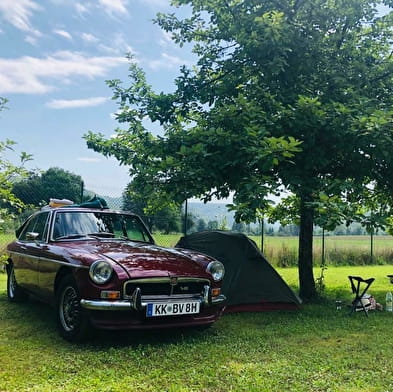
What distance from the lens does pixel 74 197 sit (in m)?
14.0

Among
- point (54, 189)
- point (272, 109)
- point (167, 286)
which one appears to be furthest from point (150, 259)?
point (54, 189)

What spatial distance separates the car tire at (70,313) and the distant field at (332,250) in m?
8.13

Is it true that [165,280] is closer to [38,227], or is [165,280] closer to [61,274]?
[61,274]

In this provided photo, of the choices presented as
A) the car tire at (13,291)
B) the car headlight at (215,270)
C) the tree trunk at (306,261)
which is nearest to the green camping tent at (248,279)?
the tree trunk at (306,261)

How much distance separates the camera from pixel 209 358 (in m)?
4.46

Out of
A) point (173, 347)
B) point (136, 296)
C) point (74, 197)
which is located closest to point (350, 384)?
point (173, 347)

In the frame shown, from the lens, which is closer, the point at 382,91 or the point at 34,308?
the point at 34,308

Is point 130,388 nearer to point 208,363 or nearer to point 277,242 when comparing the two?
point 208,363

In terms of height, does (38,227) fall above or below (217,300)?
above

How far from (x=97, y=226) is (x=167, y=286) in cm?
176

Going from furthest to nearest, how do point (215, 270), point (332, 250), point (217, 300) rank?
1. point (332, 250)
2. point (215, 270)
3. point (217, 300)

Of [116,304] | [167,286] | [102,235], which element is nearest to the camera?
[116,304]

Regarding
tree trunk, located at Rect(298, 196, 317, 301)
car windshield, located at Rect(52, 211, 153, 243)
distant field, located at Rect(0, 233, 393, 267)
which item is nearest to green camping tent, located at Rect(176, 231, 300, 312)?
tree trunk, located at Rect(298, 196, 317, 301)

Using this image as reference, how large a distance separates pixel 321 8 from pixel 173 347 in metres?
5.62
